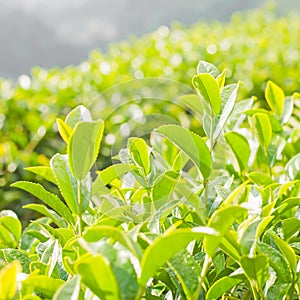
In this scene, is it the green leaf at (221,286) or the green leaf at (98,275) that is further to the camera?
the green leaf at (221,286)

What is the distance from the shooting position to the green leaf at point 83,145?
861 millimetres

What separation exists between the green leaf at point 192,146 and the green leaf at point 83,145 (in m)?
0.11

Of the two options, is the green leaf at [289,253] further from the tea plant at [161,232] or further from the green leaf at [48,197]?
the green leaf at [48,197]

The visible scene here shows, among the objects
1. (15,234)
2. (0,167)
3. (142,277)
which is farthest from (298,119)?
(0,167)

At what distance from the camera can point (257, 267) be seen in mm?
800

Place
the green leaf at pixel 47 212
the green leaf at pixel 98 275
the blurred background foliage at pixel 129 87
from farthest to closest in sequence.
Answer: the blurred background foliage at pixel 129 87, the green leaf at pixel 47 212, the green leaf at pixel 98 275

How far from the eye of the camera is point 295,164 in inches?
54.2

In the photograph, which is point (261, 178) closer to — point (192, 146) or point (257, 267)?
point (192, 146)

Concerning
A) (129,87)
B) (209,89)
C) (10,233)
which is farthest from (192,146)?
(129,87)

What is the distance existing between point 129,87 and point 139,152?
160 cm

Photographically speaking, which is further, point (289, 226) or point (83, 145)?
point (289, 226)

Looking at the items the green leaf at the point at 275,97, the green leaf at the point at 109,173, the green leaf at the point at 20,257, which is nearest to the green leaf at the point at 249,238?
the green leaf at the point at 109,173

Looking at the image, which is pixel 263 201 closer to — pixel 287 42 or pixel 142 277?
pixel 142 277

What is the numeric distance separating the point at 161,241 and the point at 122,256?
58mm
